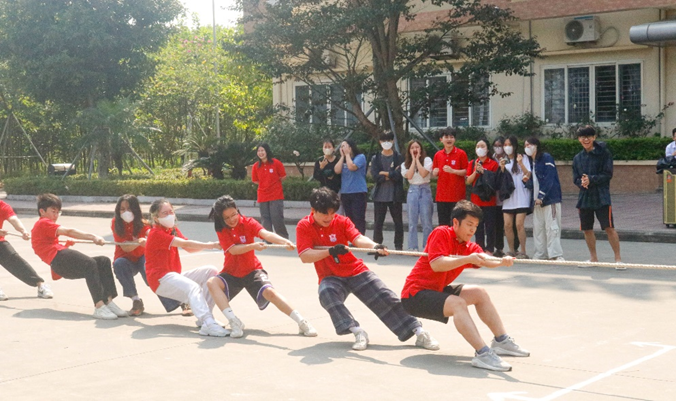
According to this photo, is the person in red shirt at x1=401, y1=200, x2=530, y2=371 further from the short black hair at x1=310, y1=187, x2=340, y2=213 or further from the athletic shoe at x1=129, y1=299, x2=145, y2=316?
the athletic shoe at x1=129, y1=299, x2=145, y2=316

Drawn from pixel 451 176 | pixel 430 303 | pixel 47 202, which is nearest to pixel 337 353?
pixel 430 303

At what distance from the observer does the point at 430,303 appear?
6680 millimetres

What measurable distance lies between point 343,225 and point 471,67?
13.5 m

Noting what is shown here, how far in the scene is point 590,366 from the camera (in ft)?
20.8

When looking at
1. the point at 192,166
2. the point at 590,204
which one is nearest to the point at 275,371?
the point at 590,204

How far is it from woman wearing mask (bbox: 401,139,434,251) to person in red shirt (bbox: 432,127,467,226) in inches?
7.9

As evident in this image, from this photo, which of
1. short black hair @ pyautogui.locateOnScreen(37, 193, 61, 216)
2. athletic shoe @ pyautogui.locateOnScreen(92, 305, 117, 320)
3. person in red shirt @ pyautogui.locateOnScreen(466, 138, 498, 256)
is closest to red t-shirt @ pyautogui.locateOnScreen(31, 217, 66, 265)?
short black hair @ pyautogui.locateOnScreen(37, 193, 61, 216)

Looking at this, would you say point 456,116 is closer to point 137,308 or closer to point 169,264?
point 137,308

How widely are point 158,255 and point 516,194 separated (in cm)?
556

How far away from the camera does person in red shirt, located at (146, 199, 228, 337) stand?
8.16m

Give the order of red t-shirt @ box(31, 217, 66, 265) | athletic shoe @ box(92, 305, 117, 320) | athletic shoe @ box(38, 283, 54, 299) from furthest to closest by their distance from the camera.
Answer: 1. athletic shoe @ box(38, 283, 54, 299)
2. red t-shirt @ box(31, 217, 66, 265)
3. athletic shoe @ box(92, 305, 117, 320)

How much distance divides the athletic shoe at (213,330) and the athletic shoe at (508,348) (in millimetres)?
2319

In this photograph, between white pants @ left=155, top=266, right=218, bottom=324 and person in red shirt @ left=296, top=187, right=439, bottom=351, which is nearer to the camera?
person in red shirt @ left=296, top=187, right=439, bottom=351

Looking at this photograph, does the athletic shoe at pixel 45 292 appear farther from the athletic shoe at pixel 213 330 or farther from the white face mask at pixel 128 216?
the athletic shoe at pixel 213 330
